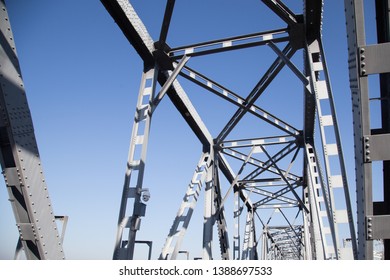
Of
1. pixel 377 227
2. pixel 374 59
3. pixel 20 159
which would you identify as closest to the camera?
pixel 377 227

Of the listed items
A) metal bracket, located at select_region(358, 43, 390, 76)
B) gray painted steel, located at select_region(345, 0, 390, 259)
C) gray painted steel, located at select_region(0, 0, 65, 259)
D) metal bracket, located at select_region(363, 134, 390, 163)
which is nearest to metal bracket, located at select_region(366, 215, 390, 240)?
gray painted steel, located at select_region(345, 0, 390, 259)

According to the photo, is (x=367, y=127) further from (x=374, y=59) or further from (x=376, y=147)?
(x=374, y=59)

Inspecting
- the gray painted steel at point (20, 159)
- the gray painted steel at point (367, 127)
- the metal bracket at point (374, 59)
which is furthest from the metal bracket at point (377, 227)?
the gray painted steel at point (20, 159)

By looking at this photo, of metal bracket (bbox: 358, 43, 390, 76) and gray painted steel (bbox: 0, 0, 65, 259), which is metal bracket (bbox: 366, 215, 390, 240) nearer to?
metal bracket (bbox: 358, 43, 390, 76)

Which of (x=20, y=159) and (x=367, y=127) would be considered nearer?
(x=367, y=127)

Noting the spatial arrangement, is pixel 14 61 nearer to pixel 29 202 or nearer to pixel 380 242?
pixel 29 202

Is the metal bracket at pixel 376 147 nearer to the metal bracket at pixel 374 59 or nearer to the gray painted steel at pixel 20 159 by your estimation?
the metal bracket at pixel 374 59

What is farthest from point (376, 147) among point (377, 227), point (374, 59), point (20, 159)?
point (20, 159)

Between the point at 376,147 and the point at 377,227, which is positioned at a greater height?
the point at 376,147

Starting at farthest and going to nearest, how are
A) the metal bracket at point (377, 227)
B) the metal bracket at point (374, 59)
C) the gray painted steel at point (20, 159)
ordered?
1. the gray painted steel at point (20, 159)
2. the metal bracket at point (374, 59)
3. the metal bracket at point (377, 227)

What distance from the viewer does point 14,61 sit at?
13.3ft

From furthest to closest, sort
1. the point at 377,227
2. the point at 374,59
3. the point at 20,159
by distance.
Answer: the point at 20,159, the point at 374,59, the point at 377,227

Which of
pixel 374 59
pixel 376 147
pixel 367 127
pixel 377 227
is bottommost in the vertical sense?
pixel 377 227
